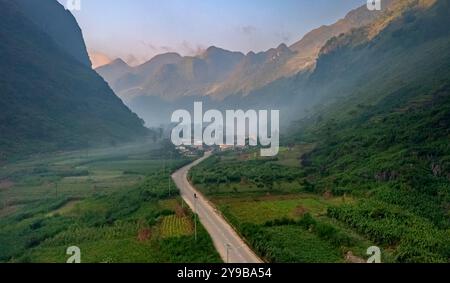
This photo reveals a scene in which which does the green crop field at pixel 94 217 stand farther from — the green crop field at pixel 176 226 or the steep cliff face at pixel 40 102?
the steep cliff face at pixel 40 102

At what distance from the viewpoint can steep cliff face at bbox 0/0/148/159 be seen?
13425 cm

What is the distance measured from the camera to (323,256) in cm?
3888

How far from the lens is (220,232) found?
47.0 m

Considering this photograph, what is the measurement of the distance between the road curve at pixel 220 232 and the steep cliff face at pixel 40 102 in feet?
235

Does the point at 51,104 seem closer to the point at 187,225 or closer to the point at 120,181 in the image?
the point at 120,181

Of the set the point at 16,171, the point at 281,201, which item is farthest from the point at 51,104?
the point at 281,201

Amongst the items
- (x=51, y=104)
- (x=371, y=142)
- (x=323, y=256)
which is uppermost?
(x=51, y=104)

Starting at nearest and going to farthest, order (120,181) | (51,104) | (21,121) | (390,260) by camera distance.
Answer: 1. (390,260)
2. (120,181)
3. (21,121)
4. (51,104)

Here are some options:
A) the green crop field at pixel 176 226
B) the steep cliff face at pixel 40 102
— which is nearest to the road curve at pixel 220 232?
the green crop field at pixel 176 226

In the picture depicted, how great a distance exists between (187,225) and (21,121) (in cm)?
10757

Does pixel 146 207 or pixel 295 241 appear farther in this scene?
pixel 146 207

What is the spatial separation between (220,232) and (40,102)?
131865 millimetres

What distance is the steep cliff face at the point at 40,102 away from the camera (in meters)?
134

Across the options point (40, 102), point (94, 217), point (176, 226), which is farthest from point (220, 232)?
point (40, 102)
